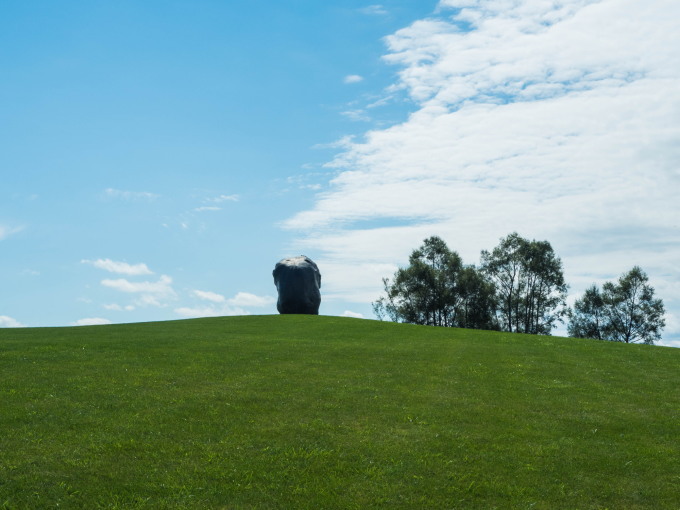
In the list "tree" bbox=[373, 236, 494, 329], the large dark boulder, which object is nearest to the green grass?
the large dark boulder

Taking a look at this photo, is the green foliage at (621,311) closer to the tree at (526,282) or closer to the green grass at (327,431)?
the tree at (526,282)

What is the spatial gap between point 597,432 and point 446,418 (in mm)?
4490

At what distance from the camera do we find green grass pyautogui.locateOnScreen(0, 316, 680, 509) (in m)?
12.6

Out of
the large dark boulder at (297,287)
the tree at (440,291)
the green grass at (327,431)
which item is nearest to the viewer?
the green grass at (327,431)

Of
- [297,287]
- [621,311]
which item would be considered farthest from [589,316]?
[297,287]

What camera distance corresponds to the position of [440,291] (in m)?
86.1

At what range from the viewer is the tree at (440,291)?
85125 millimetres

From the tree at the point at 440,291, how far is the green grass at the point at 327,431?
55.7 meters

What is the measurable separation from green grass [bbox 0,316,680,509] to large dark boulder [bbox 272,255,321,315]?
1224 inches

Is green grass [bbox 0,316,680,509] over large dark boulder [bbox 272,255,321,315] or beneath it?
beneath

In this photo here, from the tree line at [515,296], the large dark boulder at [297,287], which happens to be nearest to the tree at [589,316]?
the tree line at [515,296]

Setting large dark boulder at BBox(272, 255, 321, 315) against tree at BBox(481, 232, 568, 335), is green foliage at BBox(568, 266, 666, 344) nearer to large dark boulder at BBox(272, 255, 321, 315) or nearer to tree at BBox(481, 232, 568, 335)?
tree at BBox(481, 232, 568, 335)

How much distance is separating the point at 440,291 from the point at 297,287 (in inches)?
1256

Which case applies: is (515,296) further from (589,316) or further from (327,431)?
(327,431)
